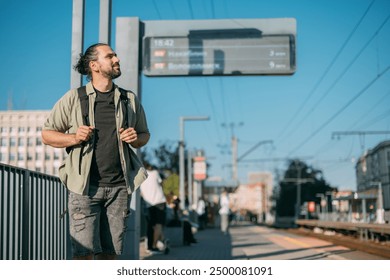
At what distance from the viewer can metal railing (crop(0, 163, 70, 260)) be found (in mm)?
4441

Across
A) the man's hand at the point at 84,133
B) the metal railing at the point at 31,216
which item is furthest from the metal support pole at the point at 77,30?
the man's hand at the point at 84,133

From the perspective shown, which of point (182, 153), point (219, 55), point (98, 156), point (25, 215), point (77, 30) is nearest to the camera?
point (98, 156)

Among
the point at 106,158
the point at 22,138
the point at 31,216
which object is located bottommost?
the point at 31,216

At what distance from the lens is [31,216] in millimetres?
5074

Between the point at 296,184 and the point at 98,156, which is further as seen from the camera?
the point at 296,184

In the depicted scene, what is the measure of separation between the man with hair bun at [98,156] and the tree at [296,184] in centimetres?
6214

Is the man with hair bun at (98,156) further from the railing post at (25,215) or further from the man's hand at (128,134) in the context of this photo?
the railing post at (25,215)

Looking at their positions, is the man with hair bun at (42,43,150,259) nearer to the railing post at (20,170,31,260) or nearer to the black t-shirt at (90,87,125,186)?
the black t-shirt at (90,87,125,186)

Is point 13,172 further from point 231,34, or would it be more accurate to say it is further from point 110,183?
point 231,34

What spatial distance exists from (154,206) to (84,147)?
6.46m

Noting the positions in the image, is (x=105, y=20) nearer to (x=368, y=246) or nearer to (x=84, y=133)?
(x=84, y=133)

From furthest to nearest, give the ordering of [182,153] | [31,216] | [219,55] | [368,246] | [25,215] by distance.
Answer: [182,153] < [368,246] < [219,55] < [31,216] < [25,215]

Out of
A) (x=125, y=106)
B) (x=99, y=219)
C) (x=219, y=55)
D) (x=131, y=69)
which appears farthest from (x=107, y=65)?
(x=219, y=55)

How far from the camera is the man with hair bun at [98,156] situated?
314cm
